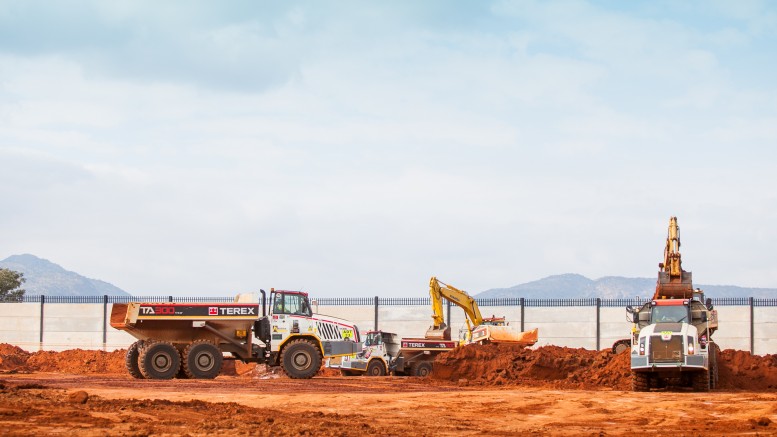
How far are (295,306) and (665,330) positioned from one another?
11829mm

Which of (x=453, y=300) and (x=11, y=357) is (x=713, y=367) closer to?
(x=453, y=300)

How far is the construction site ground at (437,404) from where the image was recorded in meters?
16.6

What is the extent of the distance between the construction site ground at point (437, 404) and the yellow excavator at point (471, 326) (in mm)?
6186

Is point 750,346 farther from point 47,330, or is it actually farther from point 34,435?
point 34,435

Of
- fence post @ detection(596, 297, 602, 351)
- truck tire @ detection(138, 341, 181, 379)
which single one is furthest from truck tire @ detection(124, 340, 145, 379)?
fence post @ detection(596, 297, 602, 351)

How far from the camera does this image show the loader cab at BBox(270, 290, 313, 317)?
1252 inches

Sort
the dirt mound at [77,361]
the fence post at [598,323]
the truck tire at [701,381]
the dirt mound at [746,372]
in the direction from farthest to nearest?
the fence post at [598,323], the dirt mound at [77,361], the dirt mound at [746,372], the truck tire at [701,381]

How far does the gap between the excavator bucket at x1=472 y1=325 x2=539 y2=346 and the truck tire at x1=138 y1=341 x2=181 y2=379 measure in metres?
13.2

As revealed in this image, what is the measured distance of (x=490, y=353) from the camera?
110ft

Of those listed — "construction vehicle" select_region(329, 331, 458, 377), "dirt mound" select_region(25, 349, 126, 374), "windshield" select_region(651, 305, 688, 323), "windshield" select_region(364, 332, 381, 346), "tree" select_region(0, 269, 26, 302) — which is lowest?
"dirt mound" select_region(25, 349, 126, 374)

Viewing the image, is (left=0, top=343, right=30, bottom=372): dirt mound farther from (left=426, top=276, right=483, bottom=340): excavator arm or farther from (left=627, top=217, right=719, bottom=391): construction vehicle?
(left=627, top=217, right=719, bottom=391): construction vehicle

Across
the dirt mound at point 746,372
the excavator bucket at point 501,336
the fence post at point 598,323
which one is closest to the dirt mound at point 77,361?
the excavator bucket at point 501,336

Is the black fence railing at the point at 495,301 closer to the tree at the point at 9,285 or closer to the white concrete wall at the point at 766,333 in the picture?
the white concrete wall at the point at 766,333

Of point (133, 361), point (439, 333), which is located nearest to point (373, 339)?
point (439, 333)
